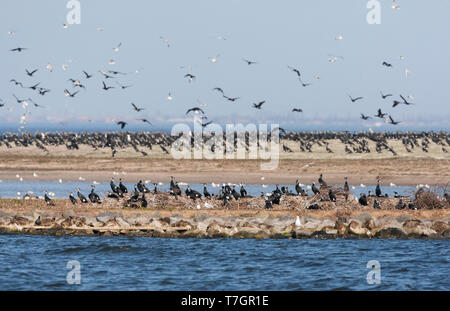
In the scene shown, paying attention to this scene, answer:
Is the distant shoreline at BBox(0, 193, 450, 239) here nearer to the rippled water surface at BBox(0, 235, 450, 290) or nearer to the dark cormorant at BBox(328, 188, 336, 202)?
the rippled water surface at BBox(0, 235, 450, 290)

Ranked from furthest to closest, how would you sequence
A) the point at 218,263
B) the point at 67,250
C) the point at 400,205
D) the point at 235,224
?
the point at 400,205 < the point at 235,224 < the point at 67,250 < the point at 218,263

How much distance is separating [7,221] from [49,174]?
27201 mm

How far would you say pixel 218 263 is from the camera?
28.0m

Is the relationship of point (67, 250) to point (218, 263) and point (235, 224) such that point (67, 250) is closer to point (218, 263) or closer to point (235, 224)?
point (218, 263)

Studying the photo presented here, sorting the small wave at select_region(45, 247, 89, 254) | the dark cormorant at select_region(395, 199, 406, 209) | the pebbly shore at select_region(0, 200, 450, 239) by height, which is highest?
the dark cormorant at select_region(395, 199, 406, 209)

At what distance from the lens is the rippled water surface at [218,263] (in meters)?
25.4

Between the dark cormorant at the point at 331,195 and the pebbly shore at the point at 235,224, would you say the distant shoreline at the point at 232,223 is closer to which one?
the pebbly shore at the point at 235,224

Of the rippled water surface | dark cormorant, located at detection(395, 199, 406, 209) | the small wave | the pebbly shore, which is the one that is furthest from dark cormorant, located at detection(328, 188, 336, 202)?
the small wave

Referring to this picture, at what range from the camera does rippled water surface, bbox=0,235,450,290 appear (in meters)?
25.4

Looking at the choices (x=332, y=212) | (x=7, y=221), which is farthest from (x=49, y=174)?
(x=332, y=212)

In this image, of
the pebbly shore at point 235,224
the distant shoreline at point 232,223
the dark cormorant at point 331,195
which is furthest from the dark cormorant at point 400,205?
the dark cormorant at point 331,195

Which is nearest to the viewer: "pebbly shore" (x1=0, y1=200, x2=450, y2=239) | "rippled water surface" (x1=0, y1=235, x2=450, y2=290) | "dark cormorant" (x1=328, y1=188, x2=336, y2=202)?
"rippled water surface" (x1=0, y1=235, x2=450, y2=290)

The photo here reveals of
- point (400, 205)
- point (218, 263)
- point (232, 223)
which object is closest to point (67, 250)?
point (218, 263)
